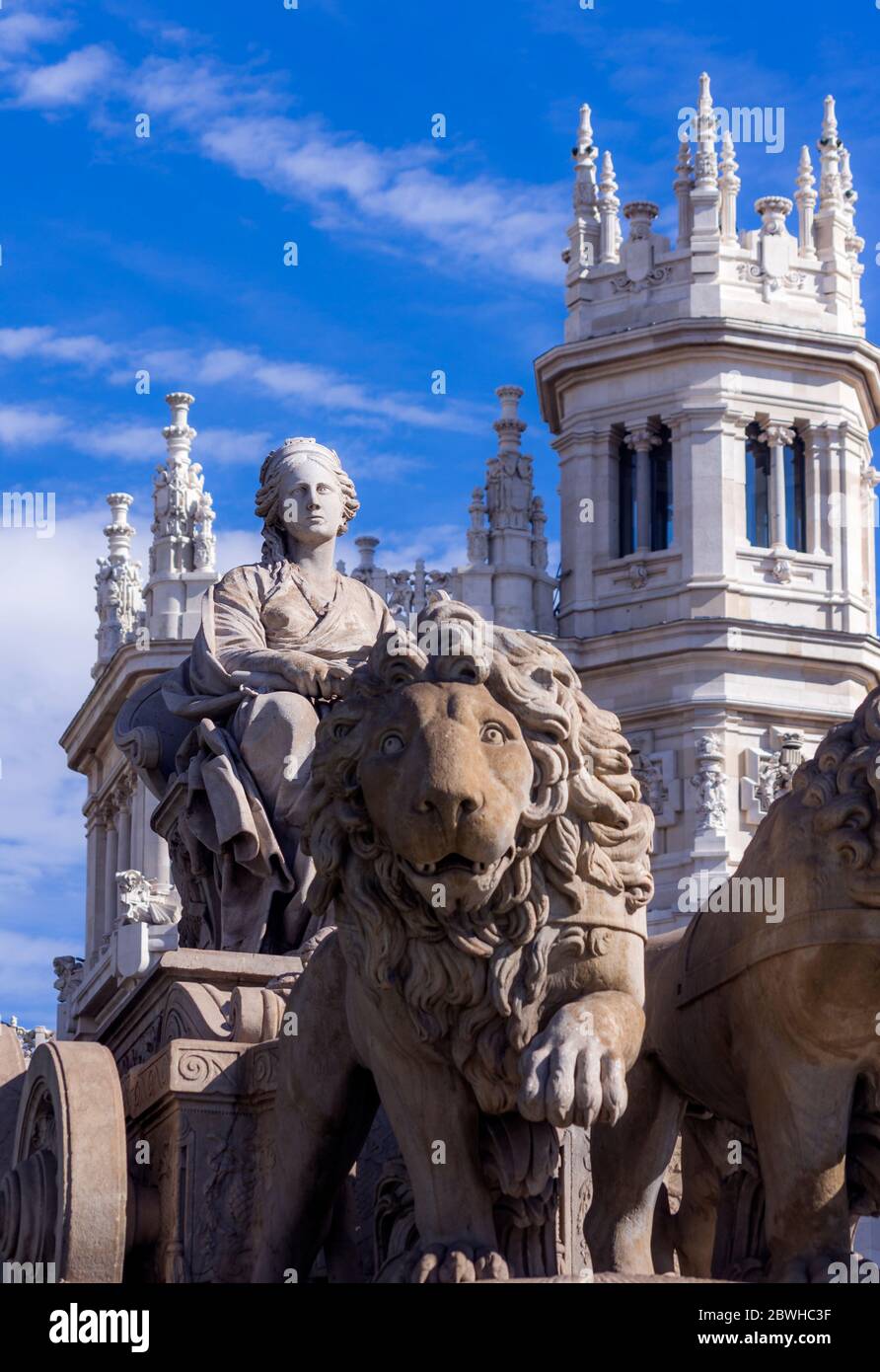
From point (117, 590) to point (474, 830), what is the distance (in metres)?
53.9

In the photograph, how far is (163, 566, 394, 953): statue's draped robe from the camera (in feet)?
33.0

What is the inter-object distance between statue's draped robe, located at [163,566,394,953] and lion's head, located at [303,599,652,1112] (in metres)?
1.69

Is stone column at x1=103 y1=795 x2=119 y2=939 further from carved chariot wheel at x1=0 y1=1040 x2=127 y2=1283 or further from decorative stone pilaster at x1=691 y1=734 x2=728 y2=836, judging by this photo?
carved chariot wheel at x1=0 y1=1040 x2=127 y2=1283

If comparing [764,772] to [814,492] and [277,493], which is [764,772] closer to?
[814,492]

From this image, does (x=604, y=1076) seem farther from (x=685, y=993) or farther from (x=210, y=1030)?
(x=210, y=1030)

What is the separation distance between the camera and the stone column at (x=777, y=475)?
2041 inches

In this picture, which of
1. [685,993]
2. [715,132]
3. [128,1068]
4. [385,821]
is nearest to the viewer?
[385,821]

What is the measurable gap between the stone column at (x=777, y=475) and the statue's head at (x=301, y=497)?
41.1 metres

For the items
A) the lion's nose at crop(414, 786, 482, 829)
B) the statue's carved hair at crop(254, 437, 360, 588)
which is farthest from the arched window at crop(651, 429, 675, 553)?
the lion's nose at crop(414, 786, 482, 829)

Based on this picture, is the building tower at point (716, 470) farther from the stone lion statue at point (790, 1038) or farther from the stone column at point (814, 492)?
the stone lion statue at point (790, 1038)

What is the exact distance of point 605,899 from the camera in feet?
25.8

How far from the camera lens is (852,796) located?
8.00 meters
